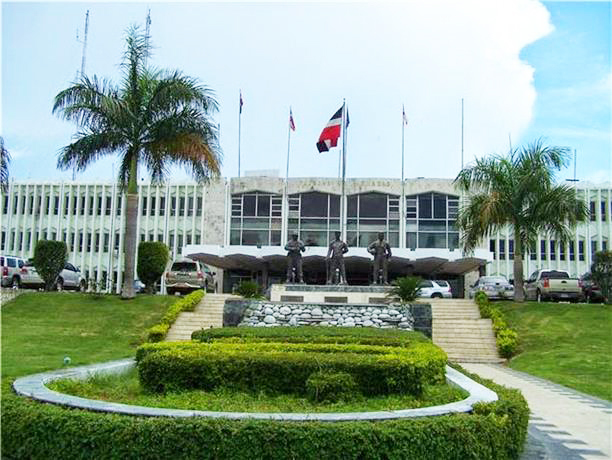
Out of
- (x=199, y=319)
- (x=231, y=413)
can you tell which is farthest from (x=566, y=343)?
(x=231, y=413)

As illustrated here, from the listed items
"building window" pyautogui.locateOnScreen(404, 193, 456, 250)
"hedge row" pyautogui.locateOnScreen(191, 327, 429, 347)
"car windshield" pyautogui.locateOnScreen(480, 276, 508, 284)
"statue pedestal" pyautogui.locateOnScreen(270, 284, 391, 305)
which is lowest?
"hedge row" pyautogui.locateOnScreen(191, 327, 429, 347)

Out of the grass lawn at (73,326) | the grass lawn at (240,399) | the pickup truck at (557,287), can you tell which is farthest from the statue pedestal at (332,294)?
the grass lawn at (240,399)

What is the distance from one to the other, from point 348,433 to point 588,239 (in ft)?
148

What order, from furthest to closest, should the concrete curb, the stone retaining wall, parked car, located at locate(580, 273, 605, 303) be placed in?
1. parked car, located at locate(580, 273, 605, 303)
2. the stone retaining wall
3. the concrete curb

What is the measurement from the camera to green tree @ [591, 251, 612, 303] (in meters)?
24.6

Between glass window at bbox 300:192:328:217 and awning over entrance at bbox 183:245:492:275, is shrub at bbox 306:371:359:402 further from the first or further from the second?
glass window at bbox 300:192:328:217

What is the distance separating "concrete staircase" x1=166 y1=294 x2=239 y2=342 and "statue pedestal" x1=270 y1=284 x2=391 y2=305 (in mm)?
2097

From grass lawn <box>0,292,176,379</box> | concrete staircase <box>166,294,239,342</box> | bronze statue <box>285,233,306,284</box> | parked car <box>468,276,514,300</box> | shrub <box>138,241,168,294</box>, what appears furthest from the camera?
parked car <box>468,276,514,300</box>

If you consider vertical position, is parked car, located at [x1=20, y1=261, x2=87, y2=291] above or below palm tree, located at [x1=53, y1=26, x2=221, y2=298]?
below

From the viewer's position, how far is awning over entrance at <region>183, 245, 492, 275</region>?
3172 cm

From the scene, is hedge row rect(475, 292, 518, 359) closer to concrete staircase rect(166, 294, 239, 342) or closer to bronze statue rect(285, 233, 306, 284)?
bronze statue rect(285, 233, 306, 284)

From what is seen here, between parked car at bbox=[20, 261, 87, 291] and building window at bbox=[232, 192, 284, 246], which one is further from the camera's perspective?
building window at bbox=[232, 192, 284, 246]

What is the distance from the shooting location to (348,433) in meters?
5.19

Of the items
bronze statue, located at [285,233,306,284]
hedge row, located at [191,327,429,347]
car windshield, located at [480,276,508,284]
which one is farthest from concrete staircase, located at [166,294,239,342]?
car windshield, located at [480,276,508,284]
